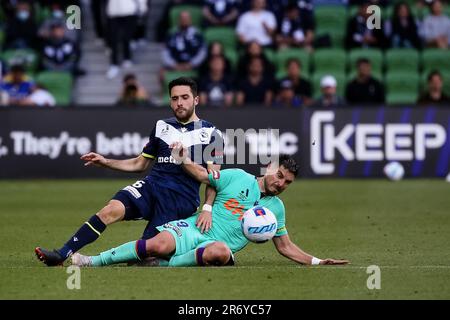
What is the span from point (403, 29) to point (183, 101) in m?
14.0

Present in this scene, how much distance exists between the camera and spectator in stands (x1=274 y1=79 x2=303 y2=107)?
21.8 meters

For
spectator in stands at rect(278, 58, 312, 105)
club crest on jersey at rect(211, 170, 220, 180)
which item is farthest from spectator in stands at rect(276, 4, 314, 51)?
club crest on jersey at rect(211, 170, 220, 180)

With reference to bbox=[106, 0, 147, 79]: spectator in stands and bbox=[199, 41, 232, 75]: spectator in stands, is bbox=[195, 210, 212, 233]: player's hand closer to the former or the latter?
bbox=[199, 41, 232, 75]: spectator in stands

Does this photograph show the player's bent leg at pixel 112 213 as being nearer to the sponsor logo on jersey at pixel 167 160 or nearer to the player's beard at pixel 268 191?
the sponsor logo on jersey at pixel 167 160

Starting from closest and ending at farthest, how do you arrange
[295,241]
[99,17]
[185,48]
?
[295,241]
[185,48]
[99,17]

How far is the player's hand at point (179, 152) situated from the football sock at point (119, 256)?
83 centimetres

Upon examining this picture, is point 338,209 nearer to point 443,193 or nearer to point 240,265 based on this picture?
point 443,193

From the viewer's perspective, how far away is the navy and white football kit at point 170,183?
1036cm

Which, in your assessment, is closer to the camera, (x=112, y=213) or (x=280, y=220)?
(x=112, y=213)

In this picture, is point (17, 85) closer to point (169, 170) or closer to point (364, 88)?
point (364, 88)

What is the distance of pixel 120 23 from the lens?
23.5 meters

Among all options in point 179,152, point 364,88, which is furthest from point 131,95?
point 179,152

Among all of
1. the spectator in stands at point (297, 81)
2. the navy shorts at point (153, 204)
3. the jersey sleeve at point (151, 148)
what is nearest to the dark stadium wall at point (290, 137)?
the spectator in stands at point (297, 81)
